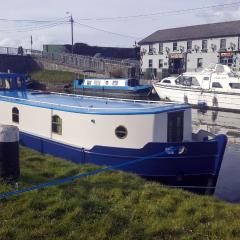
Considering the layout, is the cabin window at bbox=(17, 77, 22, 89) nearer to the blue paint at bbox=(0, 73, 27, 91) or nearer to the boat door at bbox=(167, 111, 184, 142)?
the blue paint at bbox=(0, 73, 27, 91)

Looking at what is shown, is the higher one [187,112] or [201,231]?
[187,112]

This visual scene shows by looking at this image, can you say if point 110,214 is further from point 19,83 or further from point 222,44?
point 222,44

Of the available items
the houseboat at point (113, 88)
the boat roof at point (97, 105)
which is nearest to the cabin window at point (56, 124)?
the boat roof at point (97, 105)

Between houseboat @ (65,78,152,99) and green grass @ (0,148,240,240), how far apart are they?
107 feet

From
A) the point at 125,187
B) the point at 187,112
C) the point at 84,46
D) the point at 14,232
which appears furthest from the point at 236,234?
the point at 84,46

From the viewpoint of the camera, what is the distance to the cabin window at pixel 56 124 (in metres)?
13.4

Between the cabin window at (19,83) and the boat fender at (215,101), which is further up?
the cabin window at (19,83)

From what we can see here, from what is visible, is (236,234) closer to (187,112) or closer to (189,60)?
(187,112)

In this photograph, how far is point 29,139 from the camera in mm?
14453

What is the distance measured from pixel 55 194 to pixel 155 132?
503 centimetres

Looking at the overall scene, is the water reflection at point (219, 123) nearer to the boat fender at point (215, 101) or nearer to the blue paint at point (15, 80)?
the boat fender at point (215, 101)

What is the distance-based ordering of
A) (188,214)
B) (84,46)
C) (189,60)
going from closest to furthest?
(188,214) < (189,60) < (84,46)

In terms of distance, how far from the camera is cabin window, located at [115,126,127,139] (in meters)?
11.8

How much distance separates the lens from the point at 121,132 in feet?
38.8
